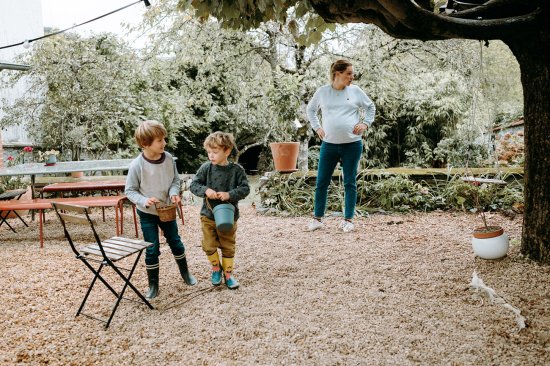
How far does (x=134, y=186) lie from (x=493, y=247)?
2.94m

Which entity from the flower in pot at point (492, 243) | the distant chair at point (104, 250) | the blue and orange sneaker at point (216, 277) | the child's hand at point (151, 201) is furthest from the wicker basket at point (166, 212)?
the flower in pot at point (492, 243)

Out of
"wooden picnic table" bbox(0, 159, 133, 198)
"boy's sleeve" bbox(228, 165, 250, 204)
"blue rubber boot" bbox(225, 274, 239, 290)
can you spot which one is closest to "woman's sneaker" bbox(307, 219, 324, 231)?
"blue rubber boot" bbox(225, 274, 239, 290)

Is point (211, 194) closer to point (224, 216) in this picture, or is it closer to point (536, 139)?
point (224, 216)

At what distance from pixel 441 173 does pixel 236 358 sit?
5.17 m

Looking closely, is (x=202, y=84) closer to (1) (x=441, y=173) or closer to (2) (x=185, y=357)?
(1) (x=441, y=173)

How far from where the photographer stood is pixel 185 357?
240 cm

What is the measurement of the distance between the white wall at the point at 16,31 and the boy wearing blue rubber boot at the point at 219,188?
7.46 metres

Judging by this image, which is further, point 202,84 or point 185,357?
point 202,84

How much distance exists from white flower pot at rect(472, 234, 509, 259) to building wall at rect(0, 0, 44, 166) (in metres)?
8.63

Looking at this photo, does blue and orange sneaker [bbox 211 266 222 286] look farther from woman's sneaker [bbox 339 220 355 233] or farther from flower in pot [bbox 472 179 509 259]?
flower in pot [bbox 472 179 509 259]

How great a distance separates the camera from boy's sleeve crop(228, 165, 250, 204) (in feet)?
10.7

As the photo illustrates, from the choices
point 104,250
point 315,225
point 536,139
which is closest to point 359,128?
point 315,225

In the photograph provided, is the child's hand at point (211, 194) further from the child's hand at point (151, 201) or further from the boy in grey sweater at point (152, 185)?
the child's hand at point (151, 201)

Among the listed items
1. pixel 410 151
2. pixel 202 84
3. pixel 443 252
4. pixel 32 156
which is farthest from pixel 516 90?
pixel 32 156
